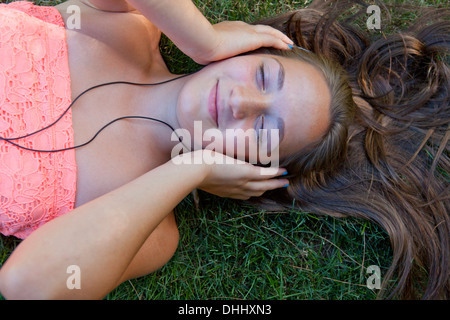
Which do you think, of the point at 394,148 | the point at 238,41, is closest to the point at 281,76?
the point at 238,41

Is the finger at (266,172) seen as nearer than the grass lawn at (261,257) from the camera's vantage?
Yes

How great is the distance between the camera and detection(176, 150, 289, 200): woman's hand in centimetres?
204

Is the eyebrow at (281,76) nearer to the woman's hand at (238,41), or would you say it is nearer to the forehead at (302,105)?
the forehead at (302,105)

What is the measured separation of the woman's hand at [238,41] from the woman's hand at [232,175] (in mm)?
520

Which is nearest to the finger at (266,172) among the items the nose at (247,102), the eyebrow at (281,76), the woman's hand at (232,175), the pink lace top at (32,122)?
the woman's hand at (232,175)

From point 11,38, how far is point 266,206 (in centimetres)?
169

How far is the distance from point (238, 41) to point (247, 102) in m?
0.43

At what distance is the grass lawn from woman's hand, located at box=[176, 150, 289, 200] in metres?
0.30

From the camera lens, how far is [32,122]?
1.94 m

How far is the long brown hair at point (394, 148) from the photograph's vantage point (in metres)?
2.42

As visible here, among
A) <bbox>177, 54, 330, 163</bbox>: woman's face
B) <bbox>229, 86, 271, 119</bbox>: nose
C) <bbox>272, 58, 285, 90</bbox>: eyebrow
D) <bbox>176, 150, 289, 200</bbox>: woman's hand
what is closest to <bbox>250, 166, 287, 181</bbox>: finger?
<bbox>176, 150, 289, 200</bbox>: woman's hand

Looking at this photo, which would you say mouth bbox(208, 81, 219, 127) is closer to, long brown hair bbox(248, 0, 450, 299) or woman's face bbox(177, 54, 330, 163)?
woman's face bbox(177, 54, 330, 163)
